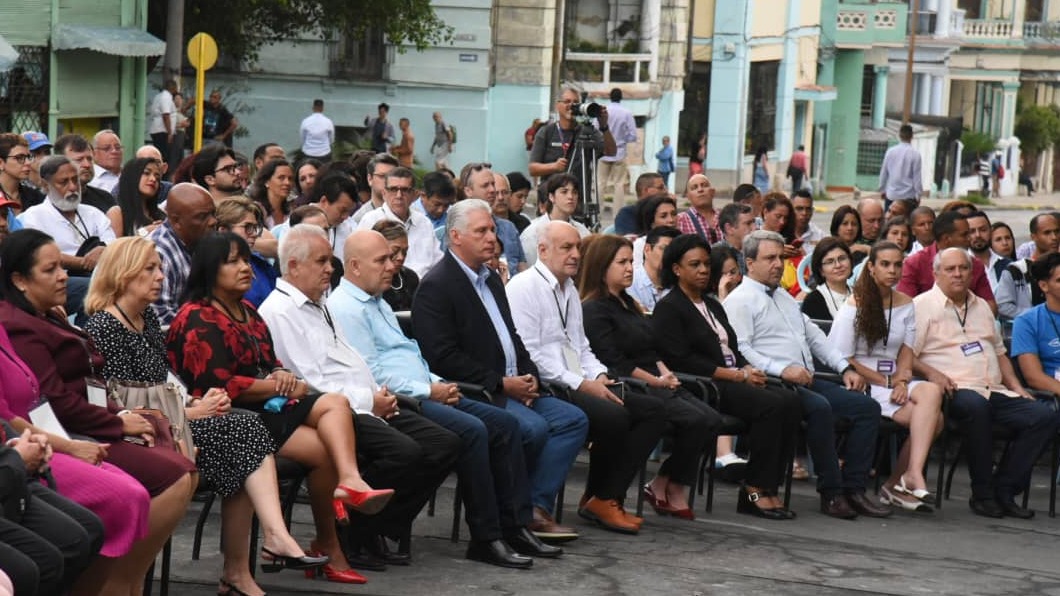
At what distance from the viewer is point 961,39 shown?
67.2m

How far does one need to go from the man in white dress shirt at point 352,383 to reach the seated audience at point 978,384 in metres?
3.86

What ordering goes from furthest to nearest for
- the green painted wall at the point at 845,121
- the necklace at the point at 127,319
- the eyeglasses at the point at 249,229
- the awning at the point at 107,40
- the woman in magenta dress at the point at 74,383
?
the green painted wall at the point at 845,121
the awning at the point at 107,40
the eyeglasses at the point at 249,229
the necklace at the point at 127,319
the woman in magenta dress at the point at 74,383

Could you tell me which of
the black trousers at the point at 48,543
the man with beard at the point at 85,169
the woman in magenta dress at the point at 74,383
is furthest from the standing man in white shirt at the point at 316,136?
the black trousers at the point at 48,543

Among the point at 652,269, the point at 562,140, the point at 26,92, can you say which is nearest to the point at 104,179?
the point at 652,269

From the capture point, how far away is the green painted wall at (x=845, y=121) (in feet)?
183

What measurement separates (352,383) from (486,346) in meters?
1.01

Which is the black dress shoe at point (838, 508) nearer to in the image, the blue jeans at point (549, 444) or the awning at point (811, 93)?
the blue jeans at point (549, 444)

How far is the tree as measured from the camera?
28797mm

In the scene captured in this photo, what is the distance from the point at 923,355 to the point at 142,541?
5710 mm

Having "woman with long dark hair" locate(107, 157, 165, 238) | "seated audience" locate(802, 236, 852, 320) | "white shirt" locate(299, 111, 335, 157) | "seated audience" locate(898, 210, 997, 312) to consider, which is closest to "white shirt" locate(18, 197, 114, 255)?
"woman with long dark hair" locate(107, 157, 165, 238)

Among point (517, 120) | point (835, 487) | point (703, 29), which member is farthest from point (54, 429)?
point (703, 29)

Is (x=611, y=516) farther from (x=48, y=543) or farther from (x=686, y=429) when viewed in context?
(x=48, y=543)

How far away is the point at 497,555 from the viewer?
8.58m

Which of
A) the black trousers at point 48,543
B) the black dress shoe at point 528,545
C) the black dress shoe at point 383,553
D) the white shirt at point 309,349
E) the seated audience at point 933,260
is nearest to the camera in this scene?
the black trousers at point 48,543
